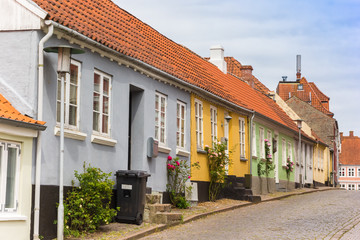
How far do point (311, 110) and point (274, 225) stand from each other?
40.0 meters

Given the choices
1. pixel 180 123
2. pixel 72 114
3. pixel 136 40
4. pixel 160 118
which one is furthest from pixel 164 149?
pixel 72 114

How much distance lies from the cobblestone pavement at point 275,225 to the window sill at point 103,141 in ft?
7.84

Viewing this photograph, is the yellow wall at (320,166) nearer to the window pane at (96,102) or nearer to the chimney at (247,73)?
the chimney at (247,73)

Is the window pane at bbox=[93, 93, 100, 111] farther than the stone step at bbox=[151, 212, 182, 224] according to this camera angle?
No

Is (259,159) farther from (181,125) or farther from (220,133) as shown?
(181,125)

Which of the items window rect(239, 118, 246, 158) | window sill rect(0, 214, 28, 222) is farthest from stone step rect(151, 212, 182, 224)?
window rect(239, 118, 246, 158)

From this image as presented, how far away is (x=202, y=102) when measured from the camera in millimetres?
20688

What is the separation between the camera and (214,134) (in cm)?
2188

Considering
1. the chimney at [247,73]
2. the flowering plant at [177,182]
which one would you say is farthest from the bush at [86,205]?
the chimney at [247,73]

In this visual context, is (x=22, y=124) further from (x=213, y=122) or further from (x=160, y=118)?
(x=213, y=122)

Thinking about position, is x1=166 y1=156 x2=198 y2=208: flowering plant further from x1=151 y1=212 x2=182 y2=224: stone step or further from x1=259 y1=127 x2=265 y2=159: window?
x1=259 y1=127 x2=265 y2=159: window

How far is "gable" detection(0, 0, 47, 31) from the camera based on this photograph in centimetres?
1134

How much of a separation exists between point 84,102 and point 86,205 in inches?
89.5

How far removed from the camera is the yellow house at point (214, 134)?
1995cm
